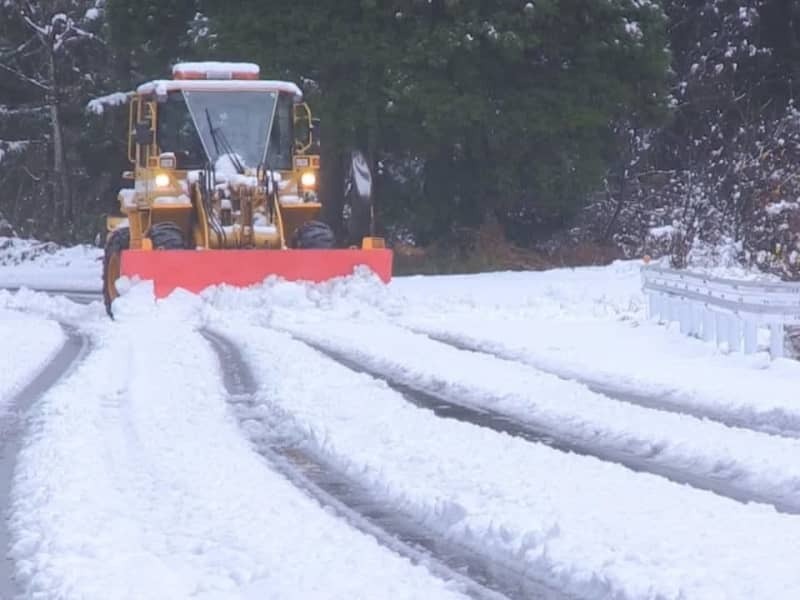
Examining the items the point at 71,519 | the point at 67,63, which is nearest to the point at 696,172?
the point at 67,63

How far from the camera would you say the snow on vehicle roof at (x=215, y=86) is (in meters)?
22.2

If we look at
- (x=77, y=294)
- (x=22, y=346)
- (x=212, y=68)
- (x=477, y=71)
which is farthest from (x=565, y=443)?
(x=477, y=71)

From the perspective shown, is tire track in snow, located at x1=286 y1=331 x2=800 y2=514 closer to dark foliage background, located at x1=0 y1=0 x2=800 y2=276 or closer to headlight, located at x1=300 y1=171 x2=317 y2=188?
headlight, located at x1=300 y1=171 x2=317 y2=188

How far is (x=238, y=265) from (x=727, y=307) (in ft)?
22.6

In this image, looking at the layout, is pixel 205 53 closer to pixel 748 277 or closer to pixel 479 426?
pixel 748 277

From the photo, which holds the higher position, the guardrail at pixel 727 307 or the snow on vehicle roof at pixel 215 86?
the snow on vehicle roof at pixel 215 86

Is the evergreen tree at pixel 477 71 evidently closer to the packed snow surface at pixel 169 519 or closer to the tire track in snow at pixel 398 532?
the packed snow surface at pixel 169 519

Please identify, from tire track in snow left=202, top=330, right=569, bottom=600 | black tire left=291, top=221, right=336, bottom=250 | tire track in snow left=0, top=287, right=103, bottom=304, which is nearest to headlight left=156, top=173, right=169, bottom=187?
black tire left=291, top=221, right=336, bottom=250

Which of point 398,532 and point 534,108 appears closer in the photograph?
point 398,532

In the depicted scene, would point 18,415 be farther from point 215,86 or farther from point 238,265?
point 215,86

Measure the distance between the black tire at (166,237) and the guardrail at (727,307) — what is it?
608 centimetres

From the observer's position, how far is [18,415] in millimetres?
11172

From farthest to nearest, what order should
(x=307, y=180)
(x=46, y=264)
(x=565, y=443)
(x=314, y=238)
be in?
1. (x=46, y=264)
2. (x=307, y=180)
3. (x=314, y=238)
4. (x=565, y=443)

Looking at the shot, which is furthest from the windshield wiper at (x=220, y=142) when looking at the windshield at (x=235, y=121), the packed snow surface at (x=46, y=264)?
the packed snow surface at (x=46, y=264)
